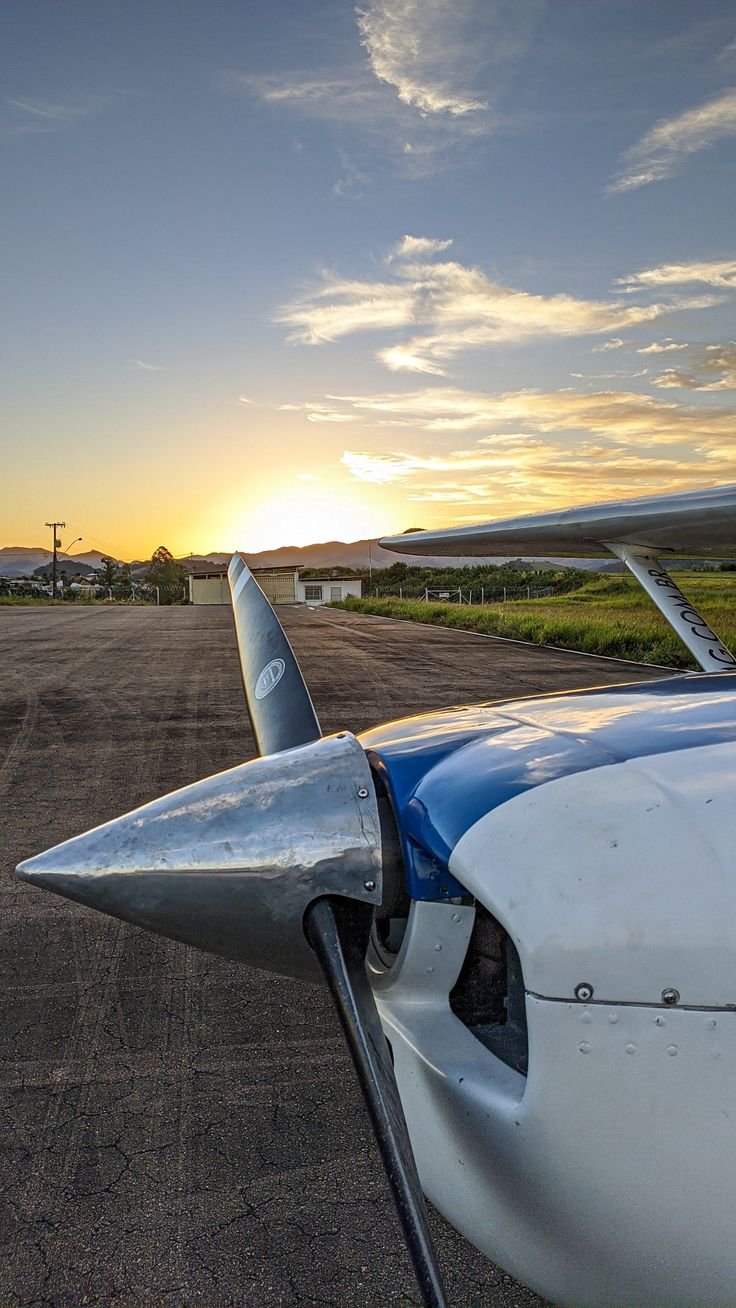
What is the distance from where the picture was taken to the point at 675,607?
16.9 ft

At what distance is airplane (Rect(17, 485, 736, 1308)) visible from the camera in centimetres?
173

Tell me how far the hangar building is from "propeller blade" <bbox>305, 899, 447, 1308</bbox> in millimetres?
76458

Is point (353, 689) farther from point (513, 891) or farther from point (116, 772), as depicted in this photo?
point (513, 891)

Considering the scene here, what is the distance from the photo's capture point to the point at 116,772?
27.5 feet

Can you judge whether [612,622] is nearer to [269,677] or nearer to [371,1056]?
[269,677]

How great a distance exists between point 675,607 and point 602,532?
1.94 ft

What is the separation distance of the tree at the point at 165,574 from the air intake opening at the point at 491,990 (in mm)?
146306

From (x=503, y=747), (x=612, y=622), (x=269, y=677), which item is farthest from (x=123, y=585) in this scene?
(x=503, y=747)

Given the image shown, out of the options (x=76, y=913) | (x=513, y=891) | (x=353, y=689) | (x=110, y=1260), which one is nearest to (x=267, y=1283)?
(x=110, y=1260)

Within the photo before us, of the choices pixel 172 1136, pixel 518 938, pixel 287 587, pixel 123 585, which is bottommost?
pixel 123 585

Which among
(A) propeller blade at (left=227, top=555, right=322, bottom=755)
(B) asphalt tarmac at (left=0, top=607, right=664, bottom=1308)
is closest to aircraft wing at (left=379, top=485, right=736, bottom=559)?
(A) propeller blade at (left=227, top=555, right=322, bottom=755)

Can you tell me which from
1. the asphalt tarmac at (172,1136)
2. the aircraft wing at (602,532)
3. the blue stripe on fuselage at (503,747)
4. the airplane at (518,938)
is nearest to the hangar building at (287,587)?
the aircraft wing at (602,532)

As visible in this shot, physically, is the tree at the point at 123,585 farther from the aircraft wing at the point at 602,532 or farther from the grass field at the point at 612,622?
the aircraft wing at the point at 602,532

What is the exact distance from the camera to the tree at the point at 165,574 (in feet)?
493
